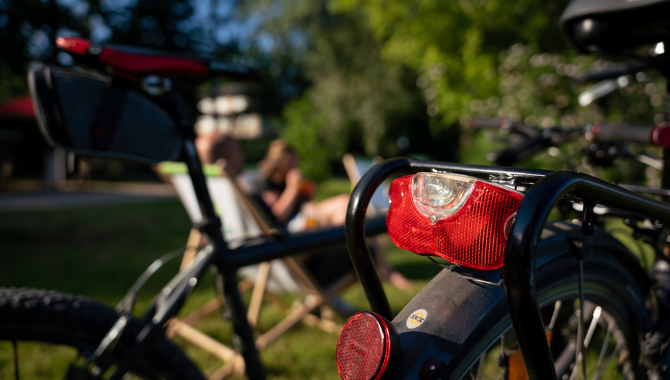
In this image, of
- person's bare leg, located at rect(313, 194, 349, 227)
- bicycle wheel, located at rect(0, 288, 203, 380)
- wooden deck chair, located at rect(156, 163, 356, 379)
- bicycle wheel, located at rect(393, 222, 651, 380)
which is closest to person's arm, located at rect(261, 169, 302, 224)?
person's bare leg, located at rect(313, 194, 349, 227)

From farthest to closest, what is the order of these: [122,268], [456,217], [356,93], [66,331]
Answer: [356,93] < [122,268] < [66,331] < [456,217]

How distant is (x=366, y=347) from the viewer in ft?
2.27

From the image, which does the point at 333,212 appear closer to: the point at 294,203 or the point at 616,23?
the point at 294,203

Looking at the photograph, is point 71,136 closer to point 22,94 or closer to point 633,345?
point 633,345

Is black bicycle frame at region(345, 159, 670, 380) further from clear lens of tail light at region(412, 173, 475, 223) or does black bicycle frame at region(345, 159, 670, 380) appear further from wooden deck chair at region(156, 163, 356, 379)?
wooden deck chair at region(156, 163, 356, 379)

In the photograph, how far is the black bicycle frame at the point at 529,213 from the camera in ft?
1.80

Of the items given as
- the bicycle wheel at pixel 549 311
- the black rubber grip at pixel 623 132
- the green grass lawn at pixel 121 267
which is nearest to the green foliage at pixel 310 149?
the green grass lawn at pixel 121 267

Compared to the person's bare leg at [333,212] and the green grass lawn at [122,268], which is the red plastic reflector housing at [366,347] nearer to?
the green grass lawn at [122,268]

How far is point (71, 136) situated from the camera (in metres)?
1.14

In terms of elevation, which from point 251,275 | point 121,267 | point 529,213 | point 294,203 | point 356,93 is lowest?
point 356,93

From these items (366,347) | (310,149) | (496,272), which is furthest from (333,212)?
(310,149)

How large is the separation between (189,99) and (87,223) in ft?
13.8

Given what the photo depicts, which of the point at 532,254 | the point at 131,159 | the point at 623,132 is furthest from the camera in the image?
the point at 623,132

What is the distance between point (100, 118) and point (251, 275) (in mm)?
1928
